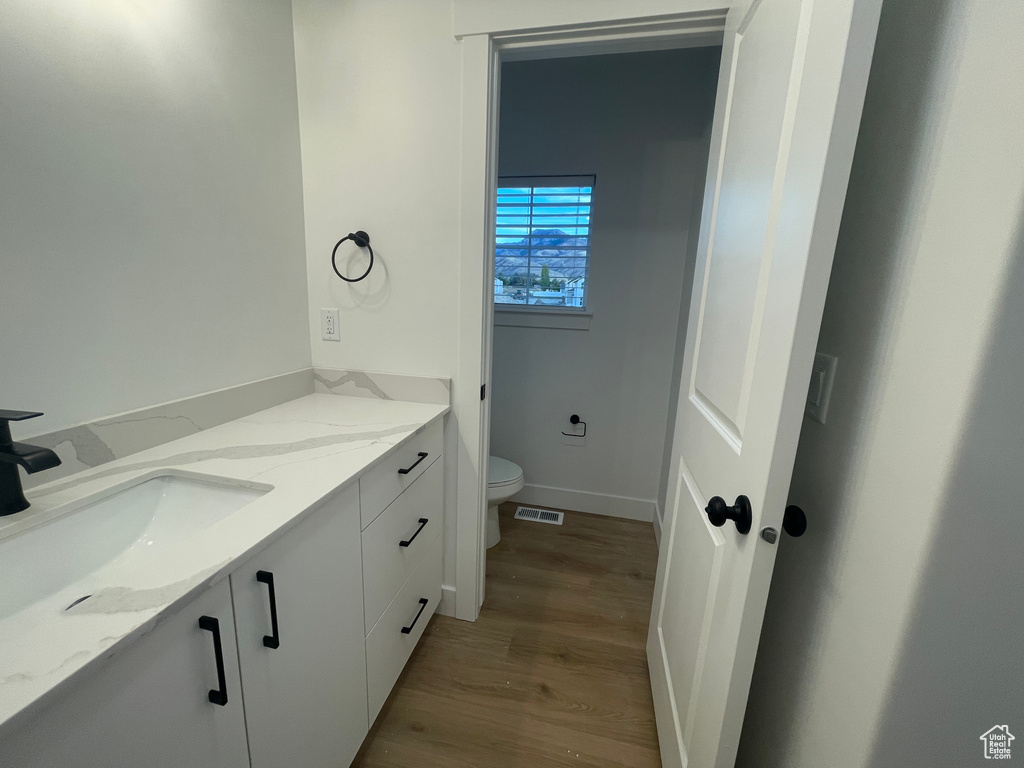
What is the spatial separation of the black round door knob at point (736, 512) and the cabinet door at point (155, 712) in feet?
2.67

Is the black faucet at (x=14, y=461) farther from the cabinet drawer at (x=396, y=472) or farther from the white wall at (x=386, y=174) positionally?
the white wall at (x=386, y=174)

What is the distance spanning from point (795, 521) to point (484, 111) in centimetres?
133

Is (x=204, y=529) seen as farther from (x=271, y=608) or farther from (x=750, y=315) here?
(x=750, y=315)

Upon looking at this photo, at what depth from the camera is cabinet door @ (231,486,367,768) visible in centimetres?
71

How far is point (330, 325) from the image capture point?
1560mm

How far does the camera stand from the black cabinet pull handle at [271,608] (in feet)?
2.28

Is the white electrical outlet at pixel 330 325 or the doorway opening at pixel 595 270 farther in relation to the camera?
the doorway opening at pixel 595 270

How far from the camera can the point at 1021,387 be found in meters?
0.44

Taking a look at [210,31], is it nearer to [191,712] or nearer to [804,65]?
[804,65]

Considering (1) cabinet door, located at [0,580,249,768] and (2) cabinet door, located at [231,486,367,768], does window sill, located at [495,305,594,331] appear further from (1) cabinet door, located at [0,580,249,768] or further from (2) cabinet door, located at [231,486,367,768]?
(1) cabinet door, located at [0,580,249,768]

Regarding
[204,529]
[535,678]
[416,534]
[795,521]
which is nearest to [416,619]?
[416,534]

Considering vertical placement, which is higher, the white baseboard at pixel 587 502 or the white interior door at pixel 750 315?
the white interior door at pixel 750 315

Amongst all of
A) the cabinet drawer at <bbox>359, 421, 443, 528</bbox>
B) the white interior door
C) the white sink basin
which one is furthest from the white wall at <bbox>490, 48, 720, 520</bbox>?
the white sink basin

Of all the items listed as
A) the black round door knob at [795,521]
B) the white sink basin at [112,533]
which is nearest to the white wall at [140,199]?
the white sink basin at [112,533]
